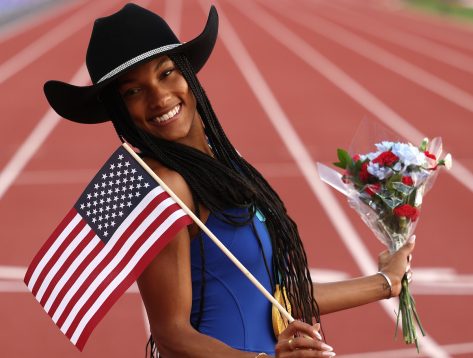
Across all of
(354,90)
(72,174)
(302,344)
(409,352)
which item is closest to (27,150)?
(72,174)

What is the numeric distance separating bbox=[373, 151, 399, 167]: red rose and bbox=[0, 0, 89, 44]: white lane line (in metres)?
→ 18.9

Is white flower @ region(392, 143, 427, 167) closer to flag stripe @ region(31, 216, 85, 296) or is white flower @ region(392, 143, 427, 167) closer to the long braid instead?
the long braid

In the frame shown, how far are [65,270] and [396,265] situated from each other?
3.18 ft

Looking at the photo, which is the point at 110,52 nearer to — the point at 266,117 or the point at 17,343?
the point at 17,343

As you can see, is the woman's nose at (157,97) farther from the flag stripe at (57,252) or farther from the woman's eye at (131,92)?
the flag stripe at (57,252)

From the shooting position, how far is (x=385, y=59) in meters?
18.1

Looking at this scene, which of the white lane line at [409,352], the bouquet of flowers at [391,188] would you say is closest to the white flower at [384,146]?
the bouquet of flowers at [391,188]

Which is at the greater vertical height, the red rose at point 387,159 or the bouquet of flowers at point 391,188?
the red rose at point 387,159

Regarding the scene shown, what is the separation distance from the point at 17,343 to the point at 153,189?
3762mm

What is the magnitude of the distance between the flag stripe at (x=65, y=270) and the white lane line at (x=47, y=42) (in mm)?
13512

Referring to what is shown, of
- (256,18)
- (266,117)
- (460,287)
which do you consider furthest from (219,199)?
(256,18)

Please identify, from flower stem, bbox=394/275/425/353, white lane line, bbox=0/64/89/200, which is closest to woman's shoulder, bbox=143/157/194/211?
flower stem, bbox=394/275/425/353

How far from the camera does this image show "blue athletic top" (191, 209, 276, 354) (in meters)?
2.40

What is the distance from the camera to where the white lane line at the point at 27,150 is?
31.4 feet
